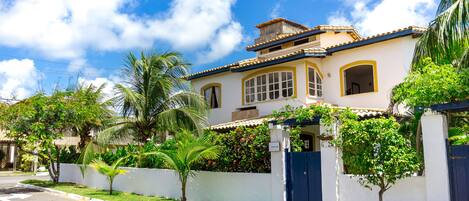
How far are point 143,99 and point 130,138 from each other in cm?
238

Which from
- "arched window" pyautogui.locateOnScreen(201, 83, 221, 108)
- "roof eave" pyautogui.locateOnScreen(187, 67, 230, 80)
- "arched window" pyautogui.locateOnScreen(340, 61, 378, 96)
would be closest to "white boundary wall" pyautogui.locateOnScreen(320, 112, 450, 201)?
"arched window" pyautogui.locateOnScreen(340, 61, 378, 96)

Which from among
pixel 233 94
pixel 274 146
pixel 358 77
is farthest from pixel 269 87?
pixel 274 146

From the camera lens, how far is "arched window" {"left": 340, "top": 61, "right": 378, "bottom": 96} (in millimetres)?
17516

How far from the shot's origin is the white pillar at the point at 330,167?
9.71 meters

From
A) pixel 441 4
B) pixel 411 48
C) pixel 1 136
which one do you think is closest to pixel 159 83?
pixel 411 48

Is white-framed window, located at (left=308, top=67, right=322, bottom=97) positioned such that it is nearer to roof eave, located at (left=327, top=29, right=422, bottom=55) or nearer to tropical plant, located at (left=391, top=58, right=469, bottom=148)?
roof eave, located at (left=327, top=29, right=422, bottom=55)

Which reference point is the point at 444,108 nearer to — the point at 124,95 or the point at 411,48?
the point at 411,48

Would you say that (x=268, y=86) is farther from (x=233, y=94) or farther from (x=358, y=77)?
(x=358, y=77)

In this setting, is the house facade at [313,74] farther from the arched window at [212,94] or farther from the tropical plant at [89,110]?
the tropical plant at [89,110]

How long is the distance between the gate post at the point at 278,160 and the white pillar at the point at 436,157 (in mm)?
3678

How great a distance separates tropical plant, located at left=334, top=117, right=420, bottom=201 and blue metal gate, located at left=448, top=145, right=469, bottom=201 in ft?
2.04

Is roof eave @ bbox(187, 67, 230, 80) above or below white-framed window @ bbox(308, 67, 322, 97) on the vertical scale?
above

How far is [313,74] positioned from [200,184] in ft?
27.7

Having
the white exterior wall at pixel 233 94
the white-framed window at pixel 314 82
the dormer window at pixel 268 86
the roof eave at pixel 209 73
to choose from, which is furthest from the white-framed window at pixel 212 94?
the white-framed window at pixel 314 82
